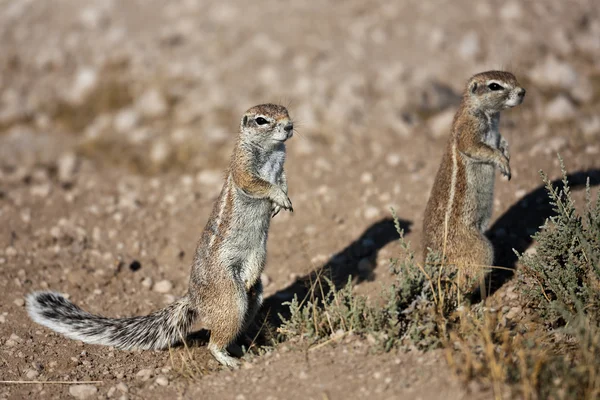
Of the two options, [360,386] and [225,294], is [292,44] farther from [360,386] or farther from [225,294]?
[360,386]

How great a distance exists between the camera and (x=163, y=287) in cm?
711

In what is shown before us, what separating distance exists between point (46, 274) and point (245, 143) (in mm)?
2885

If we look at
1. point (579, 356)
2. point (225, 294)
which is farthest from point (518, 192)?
point (225, 294)

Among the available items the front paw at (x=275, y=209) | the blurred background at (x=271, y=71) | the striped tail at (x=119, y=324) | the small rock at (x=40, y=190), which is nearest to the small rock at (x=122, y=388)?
the striped tail at (x=119, y=324)

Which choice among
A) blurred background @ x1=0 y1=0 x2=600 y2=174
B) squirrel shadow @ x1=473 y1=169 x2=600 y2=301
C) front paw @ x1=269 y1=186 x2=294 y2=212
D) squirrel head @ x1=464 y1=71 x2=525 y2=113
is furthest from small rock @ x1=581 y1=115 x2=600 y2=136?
front paw @ x1=269 y1=186 x2=294 y2=212

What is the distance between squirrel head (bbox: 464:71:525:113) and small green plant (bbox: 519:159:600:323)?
1.02 meters

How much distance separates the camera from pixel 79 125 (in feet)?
34.7

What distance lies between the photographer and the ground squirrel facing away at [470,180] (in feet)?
19.6

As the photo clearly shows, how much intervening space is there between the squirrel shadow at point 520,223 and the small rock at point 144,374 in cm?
329

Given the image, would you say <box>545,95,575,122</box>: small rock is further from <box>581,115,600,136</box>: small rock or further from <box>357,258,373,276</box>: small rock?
<box>357,258,373,276</box>: small rock

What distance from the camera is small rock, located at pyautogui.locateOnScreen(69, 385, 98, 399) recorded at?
519 cm

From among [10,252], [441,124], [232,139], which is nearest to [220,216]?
[10,252]

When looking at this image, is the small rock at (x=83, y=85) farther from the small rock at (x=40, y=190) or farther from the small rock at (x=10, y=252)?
the small rock at (x=10, y=252)

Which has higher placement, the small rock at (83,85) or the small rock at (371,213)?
the small rock at (83,85)
